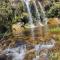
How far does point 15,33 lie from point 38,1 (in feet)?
10.9

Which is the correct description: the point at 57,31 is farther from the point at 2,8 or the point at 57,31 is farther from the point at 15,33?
the point at 2,8

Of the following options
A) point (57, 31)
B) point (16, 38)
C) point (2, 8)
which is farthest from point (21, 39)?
point (2, 8)

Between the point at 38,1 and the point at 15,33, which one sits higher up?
the point at 38,1

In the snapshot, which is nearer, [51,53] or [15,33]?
[51,53]

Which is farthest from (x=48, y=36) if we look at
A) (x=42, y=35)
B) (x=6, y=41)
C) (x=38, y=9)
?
(x=38, y=9)

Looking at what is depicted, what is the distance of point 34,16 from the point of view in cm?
1236

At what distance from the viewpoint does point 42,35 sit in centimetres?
977

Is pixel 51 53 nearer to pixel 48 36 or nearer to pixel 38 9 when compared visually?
pixel 48 36

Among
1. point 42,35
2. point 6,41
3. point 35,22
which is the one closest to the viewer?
point 6,41

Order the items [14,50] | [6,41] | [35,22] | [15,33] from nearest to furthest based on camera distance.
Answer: [14,50] → [6,41] → [15,33] → [35,22]

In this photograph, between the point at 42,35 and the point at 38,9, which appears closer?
the point at 42,35

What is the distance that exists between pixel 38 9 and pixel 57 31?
2790 mm

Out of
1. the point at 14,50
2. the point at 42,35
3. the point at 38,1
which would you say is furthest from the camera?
the point at 38,1

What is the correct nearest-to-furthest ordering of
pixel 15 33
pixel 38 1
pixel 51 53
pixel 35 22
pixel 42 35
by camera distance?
pixel 51 53 → pixel 42 35 → pixel 15 33 → pixel 35 22 → pixel 38 1
